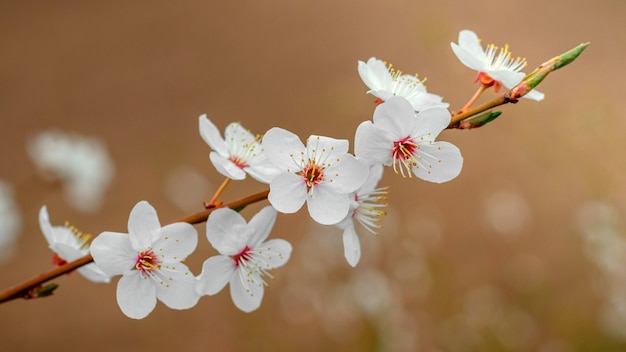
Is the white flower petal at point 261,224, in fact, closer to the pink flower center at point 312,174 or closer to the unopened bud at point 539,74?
the pink flower center at point 312,174

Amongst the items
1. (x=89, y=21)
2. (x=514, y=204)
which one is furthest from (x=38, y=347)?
(x=89, y=21)

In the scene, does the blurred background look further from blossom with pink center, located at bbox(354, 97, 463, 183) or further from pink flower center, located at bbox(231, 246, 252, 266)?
blossom with pink center, located at bbox(354, 97, 463, 183)

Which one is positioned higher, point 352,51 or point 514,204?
point 352,51

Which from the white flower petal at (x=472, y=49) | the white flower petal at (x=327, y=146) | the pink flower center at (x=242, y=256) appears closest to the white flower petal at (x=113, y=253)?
the pink flower center at (x=242, y=256)

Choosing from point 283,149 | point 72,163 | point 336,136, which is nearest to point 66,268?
point 283,149

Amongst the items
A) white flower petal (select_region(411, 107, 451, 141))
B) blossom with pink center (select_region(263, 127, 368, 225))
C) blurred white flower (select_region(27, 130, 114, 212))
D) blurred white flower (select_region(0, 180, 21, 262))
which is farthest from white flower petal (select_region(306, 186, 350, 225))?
blurred white flower (select_region(27, 130, 114, 212))

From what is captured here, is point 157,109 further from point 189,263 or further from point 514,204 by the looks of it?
point 514,204
